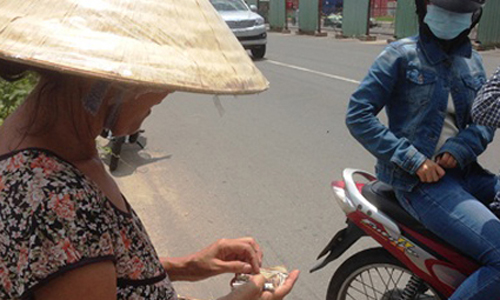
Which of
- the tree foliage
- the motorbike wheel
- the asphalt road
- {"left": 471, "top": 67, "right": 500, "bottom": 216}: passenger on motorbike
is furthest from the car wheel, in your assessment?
{"left": 471, "top": 67, "right": 500, "bottom": 216}: passenger on motorbike

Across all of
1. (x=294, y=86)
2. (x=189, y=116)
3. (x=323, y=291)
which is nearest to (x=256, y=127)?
(x=189, y=116)

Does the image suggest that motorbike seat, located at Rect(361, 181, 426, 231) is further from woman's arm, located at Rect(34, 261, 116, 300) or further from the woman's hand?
Answer: woman's arm, located at Rect(34, 261, 116, 300)

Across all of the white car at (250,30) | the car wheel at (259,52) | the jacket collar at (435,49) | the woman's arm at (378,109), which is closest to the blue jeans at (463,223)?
the woman's arm at (378,109)

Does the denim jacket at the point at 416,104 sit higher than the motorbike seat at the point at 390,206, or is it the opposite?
the denim jacket at the point at 416,104

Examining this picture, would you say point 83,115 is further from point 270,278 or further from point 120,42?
point 270,278

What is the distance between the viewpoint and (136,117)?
1.04 metres

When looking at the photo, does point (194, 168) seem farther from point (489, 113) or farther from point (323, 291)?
point (489, 113)

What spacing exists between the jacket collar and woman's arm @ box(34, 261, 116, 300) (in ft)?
5.36

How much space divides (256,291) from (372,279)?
154 cm

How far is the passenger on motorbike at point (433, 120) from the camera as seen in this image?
1.99 m

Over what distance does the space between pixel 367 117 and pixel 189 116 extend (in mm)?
5276

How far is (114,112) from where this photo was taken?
1014mm

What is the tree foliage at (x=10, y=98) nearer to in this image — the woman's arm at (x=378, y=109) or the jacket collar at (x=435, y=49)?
the woman's arm at (x=378, y=109)

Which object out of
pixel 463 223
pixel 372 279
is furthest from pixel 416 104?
pixel 372 279
